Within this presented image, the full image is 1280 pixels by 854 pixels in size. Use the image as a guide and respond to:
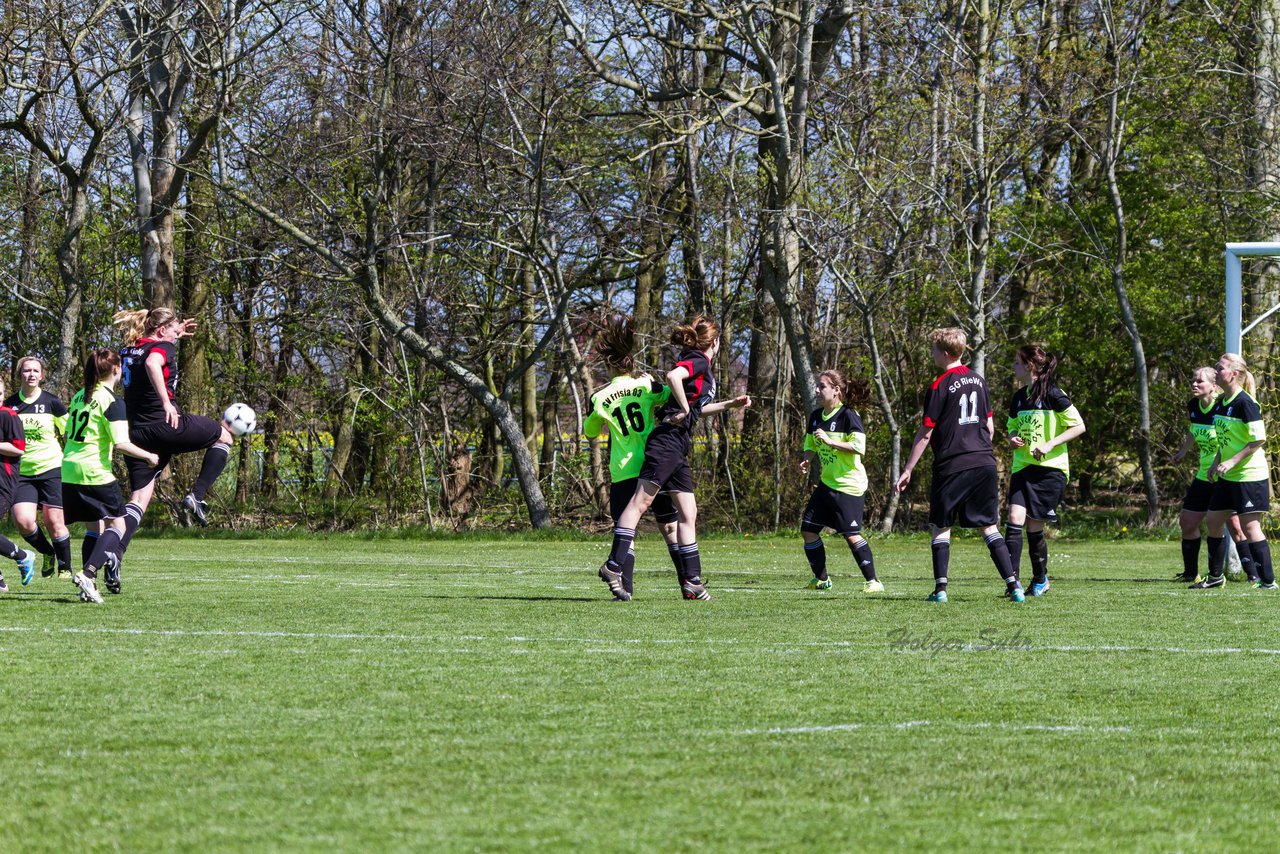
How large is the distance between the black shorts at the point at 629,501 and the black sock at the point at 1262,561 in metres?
4.89

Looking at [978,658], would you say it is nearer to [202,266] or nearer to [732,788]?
[732,788]

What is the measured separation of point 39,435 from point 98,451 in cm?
105

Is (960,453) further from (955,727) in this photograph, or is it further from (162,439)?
(162,439)

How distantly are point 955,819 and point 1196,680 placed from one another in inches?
120

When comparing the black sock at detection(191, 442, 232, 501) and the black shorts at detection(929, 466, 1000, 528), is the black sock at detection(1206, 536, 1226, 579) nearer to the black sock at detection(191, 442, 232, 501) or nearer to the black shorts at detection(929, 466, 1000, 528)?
the black shorts at detection(929, 466, 1000, 528)

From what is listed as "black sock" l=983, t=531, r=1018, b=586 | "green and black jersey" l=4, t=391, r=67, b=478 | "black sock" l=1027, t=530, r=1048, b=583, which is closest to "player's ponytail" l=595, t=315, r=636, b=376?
"black sock" l=983, t=531, r=1018, b=586

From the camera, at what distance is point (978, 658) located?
723 centimetres

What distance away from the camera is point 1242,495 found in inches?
466

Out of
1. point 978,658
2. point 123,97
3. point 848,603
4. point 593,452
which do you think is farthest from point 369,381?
point 978,658

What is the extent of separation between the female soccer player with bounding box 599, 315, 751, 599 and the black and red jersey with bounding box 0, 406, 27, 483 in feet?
14.1

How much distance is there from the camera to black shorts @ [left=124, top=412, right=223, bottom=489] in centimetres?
1038

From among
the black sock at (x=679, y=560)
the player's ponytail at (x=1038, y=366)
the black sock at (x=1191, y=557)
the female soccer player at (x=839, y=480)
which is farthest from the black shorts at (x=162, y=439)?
Answer: the black sock at (x=1191, y=557)

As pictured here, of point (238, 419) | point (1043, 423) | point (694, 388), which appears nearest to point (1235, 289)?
point (1043, 423)

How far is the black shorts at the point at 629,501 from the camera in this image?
10156 millimetres
